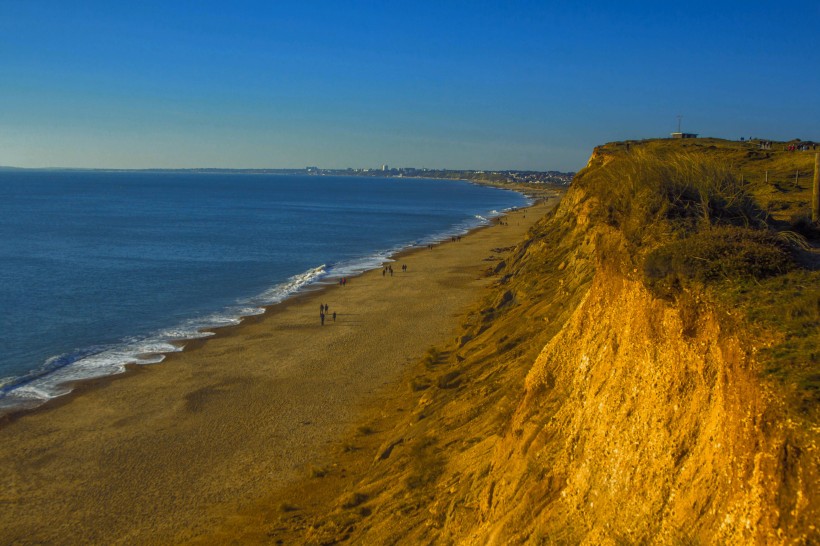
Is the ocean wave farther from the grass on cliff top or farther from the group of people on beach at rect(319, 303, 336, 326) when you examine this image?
the grass on cliff top

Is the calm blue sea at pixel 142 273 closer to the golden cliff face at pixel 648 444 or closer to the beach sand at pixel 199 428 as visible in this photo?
the beach sand at pixel 199 428

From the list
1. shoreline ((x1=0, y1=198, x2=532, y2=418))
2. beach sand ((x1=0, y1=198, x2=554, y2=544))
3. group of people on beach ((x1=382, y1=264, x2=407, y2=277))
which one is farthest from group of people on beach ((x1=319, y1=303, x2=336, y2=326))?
group of people on beach ((x1=382, y1=264, x2=407, y2=277))

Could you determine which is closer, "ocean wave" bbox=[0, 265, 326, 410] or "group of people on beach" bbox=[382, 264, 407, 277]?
"ocean wave" bbox=[0, 265, 326, 410]

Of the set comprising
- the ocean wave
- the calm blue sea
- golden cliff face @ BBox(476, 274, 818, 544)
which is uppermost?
golden cliff face @ BBox(476, 274, 818, 544)

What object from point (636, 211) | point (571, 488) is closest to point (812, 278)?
point (636, 211)

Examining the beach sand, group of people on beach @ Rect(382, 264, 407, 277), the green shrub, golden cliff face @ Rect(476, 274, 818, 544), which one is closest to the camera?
golden cliff face @ Rect(476, 274, 818, 544)

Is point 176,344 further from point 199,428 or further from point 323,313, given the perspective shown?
point 199,428

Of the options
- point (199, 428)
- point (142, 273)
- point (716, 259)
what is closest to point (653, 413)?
point (716, 259)

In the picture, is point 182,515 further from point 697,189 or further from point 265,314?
point 265,314
